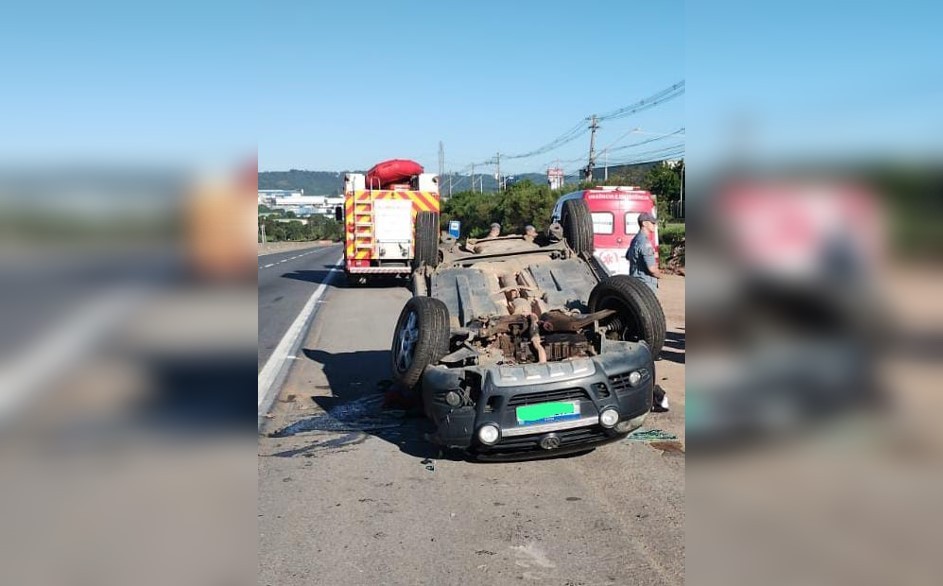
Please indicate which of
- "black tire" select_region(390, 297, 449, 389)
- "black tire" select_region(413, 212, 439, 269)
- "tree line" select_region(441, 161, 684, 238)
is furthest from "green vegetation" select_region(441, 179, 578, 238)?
"black tire" select_region(390, 297, 449, 389)

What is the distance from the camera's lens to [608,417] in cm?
540

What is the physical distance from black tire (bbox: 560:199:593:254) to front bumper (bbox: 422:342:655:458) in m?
3.14

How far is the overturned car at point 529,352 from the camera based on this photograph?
534cm

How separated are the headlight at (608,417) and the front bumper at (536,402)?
23mm

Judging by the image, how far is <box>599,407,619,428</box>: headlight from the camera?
5.39 meters

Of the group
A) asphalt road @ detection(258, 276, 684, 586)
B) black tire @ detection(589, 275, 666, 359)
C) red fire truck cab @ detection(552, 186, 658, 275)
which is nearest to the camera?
asphalt road @ detection(258, 276, 684, 586)

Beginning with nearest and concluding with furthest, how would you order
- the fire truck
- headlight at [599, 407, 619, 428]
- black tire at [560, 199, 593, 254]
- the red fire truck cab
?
headlight at [599, 407, 619, 428] < black tire at [560, 199, 593, 254] < the red fire truck cab < the fire truck

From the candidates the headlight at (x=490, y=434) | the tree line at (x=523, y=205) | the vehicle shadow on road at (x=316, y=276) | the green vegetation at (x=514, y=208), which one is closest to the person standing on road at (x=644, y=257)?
the headlight at (x=490, y=434)
